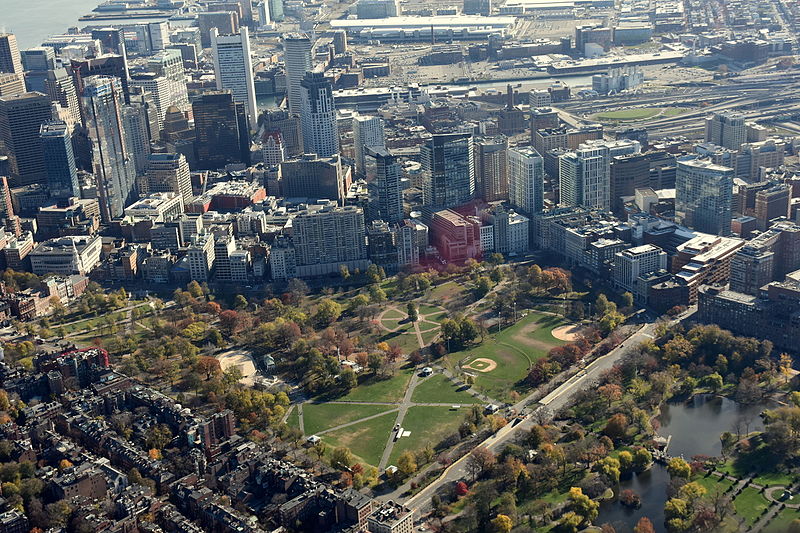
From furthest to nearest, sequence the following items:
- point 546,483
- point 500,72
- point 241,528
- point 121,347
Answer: point 500,72, point 121,347, point 546,483, point 241,528

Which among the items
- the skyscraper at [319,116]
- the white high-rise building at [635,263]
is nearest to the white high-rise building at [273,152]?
the skyscraper at [319,116]

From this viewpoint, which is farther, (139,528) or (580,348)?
(580,348)

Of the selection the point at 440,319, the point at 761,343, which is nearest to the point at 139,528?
the point at 440,319

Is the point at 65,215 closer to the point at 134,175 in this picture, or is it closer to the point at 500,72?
the point at 134,175

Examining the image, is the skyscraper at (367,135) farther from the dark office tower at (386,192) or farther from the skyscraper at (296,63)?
the dark office tower at (386,192)

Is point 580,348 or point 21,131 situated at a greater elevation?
point 21,131

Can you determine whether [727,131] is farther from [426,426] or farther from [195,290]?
[426,426]
